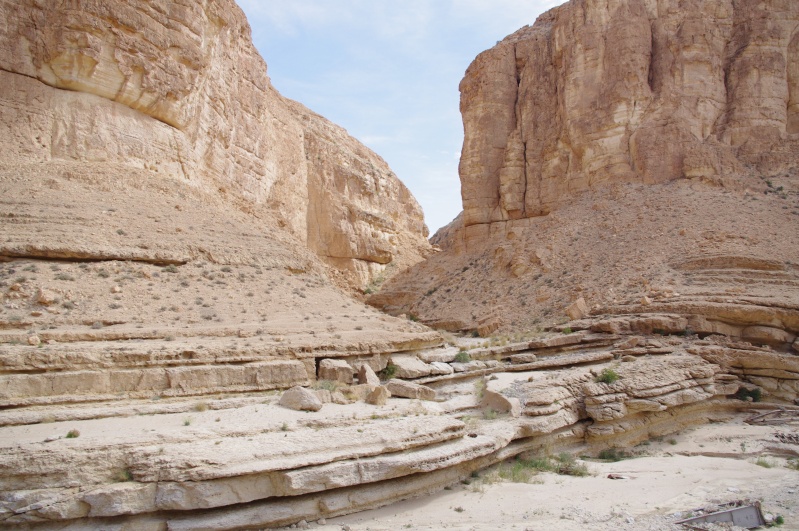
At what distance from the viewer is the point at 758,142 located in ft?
93.9

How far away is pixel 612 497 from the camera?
11.4 m

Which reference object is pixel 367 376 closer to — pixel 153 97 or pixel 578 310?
pixel 578 310

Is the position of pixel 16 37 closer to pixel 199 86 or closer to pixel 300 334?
pixel 199 86

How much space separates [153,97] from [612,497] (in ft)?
61.5

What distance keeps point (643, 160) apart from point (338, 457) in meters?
23.3

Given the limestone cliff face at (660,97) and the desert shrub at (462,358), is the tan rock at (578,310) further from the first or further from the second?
the limestone cliff face at (660,97)

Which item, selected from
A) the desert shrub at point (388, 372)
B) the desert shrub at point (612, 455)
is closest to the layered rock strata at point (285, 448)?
the desert shrub at point (612, 455)

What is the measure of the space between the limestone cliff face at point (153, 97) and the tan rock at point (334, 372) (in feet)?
34.7

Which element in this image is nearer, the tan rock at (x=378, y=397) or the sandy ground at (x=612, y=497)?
the sandy ground at (x=612, y=497)

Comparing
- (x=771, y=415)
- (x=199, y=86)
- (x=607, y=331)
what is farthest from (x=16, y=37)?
(x=771, y=415)

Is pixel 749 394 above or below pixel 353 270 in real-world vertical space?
below

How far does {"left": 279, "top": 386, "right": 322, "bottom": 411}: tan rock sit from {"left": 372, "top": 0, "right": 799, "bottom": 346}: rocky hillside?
12.9 meters

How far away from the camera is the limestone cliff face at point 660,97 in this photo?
2845 centimetres

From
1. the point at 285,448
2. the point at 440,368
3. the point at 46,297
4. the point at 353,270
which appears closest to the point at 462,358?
the point at 440,368
